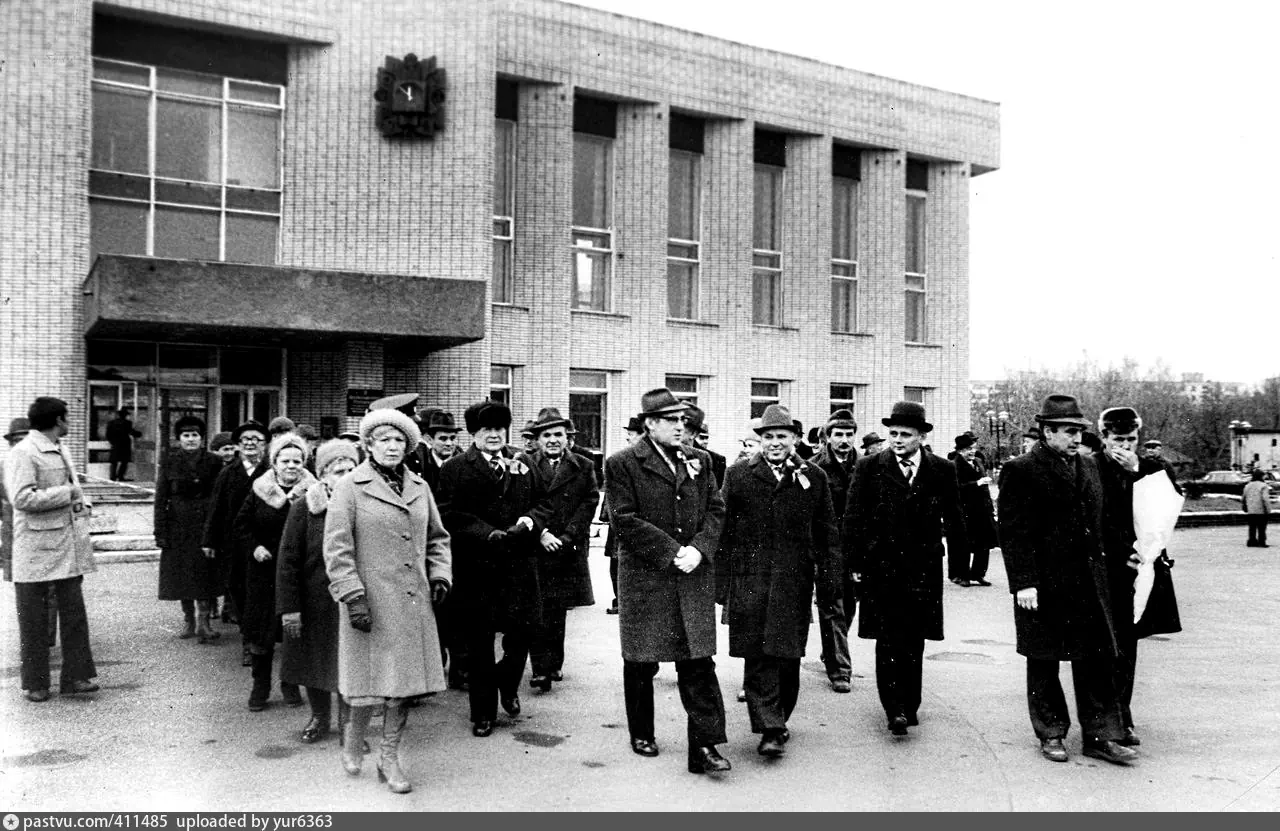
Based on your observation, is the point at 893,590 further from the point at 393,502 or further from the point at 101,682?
the point at 101,682

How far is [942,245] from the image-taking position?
31.7 metres

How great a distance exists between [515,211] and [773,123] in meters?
7.39

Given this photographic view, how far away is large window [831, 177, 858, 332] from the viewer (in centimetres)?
3002

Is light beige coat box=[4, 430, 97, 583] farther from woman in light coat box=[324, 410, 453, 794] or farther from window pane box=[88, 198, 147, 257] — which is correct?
window pane box=[88, 198, 147, 257]

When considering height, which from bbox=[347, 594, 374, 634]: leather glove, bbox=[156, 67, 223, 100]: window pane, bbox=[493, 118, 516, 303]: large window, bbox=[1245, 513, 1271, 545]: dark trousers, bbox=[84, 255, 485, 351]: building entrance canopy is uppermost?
bbox=[156, 67, 223, 100]: window pane

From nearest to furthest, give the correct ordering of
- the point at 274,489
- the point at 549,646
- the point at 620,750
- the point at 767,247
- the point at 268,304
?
the point at 620,750, the point at 274,489, the point at 549,646, the point at 268,304, the point at 767,247

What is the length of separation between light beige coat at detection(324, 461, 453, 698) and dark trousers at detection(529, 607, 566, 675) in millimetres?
1747

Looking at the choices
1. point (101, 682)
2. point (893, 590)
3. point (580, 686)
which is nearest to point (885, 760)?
point (893, 590)

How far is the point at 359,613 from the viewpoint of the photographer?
550cm

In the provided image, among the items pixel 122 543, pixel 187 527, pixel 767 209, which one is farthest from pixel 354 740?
pixel 767 209

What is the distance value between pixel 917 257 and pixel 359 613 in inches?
1113

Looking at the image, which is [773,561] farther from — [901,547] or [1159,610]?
[1159,610]

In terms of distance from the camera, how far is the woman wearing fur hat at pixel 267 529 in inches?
298

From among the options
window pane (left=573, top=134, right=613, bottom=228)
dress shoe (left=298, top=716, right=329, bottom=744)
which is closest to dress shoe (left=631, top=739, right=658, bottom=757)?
dress shoe (left=298, top=716, right=329, bottom=744)
